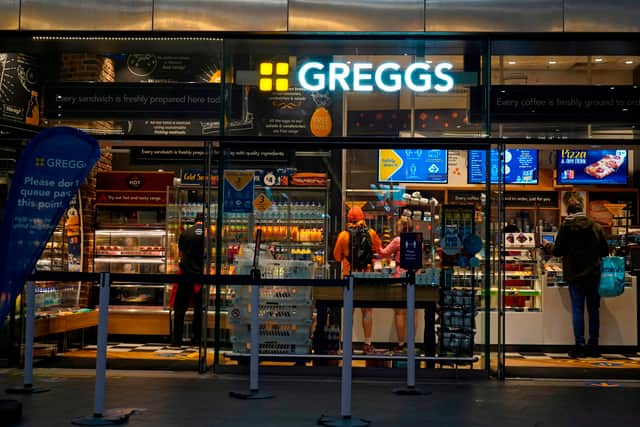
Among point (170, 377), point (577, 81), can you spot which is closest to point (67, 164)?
point (170, 377)

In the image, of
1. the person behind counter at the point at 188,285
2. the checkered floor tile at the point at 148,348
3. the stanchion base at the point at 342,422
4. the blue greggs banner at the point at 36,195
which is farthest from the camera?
the person behind counter at the point at 188,285

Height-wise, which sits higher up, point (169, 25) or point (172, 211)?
point (169, 25)

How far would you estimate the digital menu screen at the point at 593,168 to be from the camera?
14852 mm

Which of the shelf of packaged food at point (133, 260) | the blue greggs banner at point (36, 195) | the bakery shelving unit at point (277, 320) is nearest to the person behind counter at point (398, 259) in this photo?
the bakery shelving unit at point (277, 320)

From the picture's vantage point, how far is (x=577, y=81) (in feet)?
30.6

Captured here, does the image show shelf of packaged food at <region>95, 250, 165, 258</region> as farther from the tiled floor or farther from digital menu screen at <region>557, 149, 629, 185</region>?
digital menu screen at <region>557, 149, 629, 185</region>

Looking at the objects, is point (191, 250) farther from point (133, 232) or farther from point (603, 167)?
point (603, 167)

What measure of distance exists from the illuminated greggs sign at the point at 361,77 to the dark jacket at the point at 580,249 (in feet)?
9.86

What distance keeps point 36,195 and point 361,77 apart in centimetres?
411

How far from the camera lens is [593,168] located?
1488 centimetres

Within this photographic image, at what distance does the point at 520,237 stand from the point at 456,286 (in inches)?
113

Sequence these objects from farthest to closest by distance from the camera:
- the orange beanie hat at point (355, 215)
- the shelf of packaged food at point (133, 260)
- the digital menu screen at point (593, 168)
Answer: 1. the digital menu screen at point (593, 168)
2. the shelf of packaged food at point (133, 260)
3. the orange beanie hat at point (355, 215)

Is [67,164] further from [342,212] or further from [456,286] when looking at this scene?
[342,212]

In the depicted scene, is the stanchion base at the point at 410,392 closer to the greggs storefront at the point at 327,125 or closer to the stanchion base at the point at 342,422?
the greggs storefront at the point at 327,125
